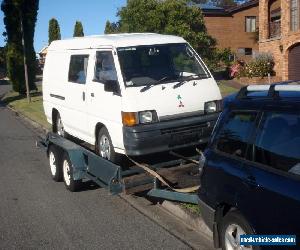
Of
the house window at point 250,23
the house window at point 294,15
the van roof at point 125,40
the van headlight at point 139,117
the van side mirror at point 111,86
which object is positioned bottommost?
the van headlight at point 139,117

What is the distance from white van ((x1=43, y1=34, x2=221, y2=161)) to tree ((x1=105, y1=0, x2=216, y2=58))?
66.1 ft

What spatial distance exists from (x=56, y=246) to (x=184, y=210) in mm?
1783

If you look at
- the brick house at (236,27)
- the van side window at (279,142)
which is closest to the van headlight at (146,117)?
the van side window at (279,142)

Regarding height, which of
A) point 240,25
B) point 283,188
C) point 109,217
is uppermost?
point 240,25

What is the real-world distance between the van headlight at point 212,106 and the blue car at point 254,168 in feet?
9.03

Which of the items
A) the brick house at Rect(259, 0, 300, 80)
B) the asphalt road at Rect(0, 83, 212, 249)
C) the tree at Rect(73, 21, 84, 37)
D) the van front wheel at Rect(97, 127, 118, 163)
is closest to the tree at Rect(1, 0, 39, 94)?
the brick house at Rect(259, 0, 300, 80)

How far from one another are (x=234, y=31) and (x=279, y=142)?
42956 millimetres

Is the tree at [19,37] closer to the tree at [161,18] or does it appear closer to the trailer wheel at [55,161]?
the tree at [161,18]

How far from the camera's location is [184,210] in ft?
22.7

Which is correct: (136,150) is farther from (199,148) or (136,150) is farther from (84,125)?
(84,125)

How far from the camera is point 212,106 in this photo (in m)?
8.26

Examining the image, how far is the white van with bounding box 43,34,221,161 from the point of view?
766 centimetres

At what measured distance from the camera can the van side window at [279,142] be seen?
13.8 feet

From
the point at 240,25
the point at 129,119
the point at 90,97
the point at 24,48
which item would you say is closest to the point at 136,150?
the point at 129,119
